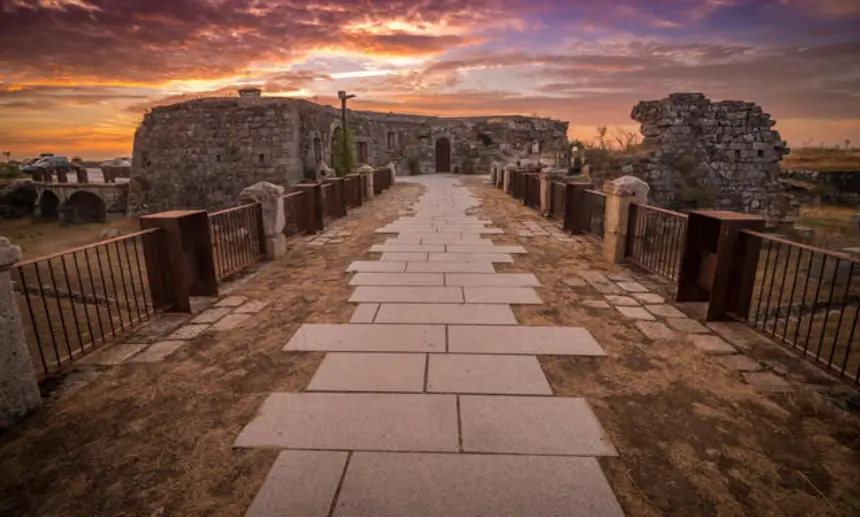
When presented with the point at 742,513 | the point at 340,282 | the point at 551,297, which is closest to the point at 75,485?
the point at 742,513

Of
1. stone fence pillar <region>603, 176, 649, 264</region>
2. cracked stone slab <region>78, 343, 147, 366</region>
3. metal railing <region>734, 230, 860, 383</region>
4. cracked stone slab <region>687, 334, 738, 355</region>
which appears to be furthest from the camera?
stone fence pillar <region>603, 176, 649, 264</region>

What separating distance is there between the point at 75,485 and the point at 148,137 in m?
24.2

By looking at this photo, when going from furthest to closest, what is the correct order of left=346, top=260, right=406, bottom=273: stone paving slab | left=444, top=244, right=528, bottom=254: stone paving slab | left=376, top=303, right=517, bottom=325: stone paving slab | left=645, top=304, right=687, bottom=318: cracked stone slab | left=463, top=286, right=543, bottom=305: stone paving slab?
left=444, top=244, right=528, bottom=254: stone paving slab
left=346, top=260, right=406, bottom=273: stone paving slab
left=463, top=286, right=543, bottom=305: stone paving slab
left=645, top=304, right=687, bottom=318: cracked stone slab
left=376, top=303, right=517, bottom=325: stone paving slab

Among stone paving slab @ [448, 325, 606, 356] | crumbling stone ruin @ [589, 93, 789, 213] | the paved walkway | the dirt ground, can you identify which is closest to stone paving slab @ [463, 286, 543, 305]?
the paved walkway

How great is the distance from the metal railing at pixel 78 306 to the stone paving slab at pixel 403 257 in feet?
11.3

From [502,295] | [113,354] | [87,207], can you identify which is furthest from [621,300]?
[87,207]

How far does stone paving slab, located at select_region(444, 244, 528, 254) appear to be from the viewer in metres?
7.80

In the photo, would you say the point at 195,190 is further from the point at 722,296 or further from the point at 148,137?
the point at 722,296

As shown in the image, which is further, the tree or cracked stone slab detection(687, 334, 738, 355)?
the tree

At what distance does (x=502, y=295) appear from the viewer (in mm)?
5371

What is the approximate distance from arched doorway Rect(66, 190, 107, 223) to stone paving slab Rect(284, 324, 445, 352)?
32201mm

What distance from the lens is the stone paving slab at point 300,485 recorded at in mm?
2143

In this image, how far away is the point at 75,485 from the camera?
90.7 inches

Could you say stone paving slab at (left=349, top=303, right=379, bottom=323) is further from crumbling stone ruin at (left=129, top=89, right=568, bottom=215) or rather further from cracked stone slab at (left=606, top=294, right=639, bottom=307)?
crumbling stone ruin at (left=129, top=89, right=568, bottom=215)
